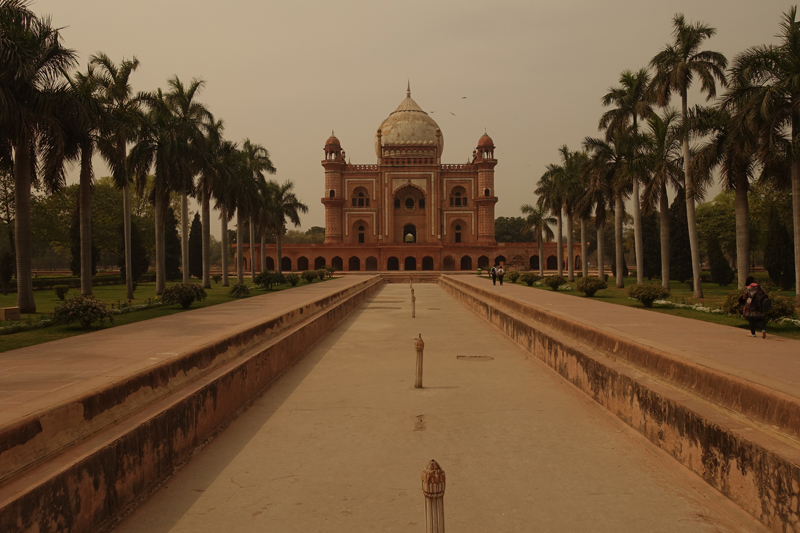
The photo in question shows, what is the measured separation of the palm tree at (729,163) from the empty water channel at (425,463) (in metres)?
13.9

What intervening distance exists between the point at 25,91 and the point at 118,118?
4.31 metres

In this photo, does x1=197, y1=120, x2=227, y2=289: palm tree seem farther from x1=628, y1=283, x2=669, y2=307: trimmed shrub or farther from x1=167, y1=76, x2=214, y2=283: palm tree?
x1=628, y1=283, x2=669, y2=307: trimmed shrub

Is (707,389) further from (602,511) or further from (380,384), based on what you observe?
(380,384)

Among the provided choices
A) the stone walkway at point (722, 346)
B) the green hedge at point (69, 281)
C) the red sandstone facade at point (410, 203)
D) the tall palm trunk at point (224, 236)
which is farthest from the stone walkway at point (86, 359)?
the red sandstone facade at point (410, 203)

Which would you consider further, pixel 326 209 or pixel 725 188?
pixel 326 209

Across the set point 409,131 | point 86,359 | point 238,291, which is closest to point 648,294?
point 86,359

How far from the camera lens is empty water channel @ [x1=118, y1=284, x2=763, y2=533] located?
3971mm

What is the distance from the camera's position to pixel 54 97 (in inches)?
627

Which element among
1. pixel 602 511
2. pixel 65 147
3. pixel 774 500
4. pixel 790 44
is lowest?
pixel 602 511

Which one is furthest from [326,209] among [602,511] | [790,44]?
[602,511]

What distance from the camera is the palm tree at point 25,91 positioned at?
1462 cm

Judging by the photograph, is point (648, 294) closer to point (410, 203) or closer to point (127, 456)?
point (127, 456)

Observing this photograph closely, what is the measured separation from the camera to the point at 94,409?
4410 mm

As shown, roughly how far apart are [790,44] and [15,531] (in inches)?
827
